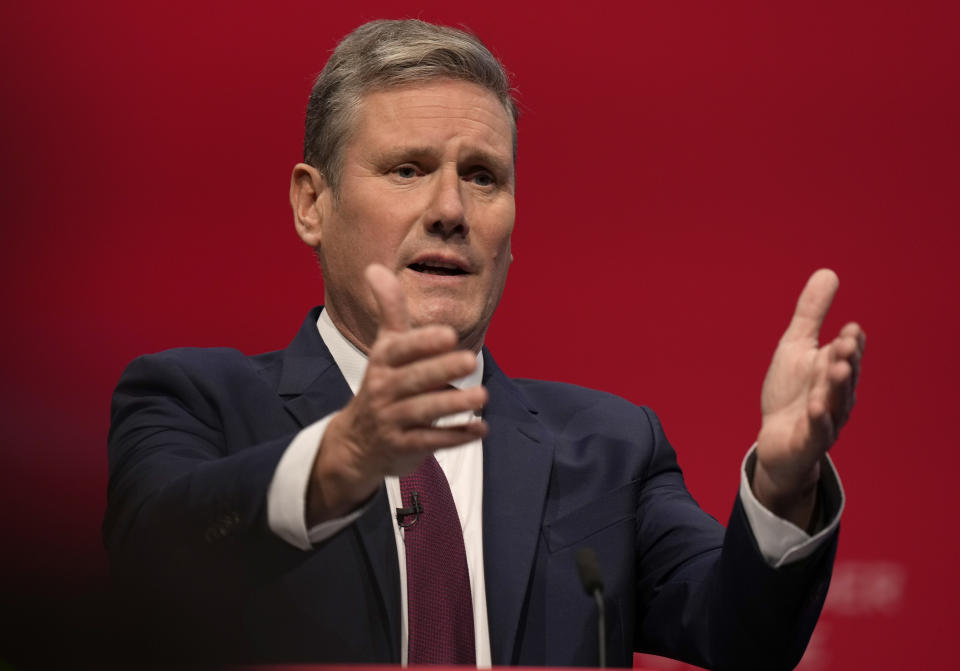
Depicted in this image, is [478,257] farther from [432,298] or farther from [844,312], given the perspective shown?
[844,312]

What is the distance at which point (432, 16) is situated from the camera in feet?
7.43

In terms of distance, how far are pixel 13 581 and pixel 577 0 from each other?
1.94m

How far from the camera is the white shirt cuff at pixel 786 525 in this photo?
1270 millimetres

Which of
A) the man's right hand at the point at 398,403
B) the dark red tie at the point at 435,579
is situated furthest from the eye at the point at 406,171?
the man's right hand at the point at 398,403

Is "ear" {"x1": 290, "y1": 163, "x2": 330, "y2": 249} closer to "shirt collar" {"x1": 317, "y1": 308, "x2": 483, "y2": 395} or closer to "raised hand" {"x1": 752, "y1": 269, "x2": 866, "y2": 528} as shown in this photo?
"shirt collar" {"x1": 317, "y1": 308, "x2": 483, "y2": 395}

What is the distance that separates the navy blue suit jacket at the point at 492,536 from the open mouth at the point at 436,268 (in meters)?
0.20

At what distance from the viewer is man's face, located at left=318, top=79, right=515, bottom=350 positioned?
5.50 ft

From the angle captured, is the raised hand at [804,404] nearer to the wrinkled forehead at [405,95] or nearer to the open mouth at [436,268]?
the open mouth at [436,268]

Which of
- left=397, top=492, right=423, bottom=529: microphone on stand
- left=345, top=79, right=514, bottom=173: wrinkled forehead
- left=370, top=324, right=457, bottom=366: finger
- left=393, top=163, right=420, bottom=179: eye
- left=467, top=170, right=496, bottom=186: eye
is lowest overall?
left=397, top=492, right=423, bottom=529: microphone on stand

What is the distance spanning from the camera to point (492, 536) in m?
1.56

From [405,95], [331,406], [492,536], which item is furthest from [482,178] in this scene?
[492,536]

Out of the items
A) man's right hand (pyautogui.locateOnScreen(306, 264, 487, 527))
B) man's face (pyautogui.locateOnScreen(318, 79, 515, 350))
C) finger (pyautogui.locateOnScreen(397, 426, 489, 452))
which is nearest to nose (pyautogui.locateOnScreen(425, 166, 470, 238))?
man's face (pyautogui.locateOnScreen(318, 79, 515, 350))

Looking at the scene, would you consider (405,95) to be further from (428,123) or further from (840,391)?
(840,391)

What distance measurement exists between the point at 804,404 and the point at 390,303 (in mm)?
482
